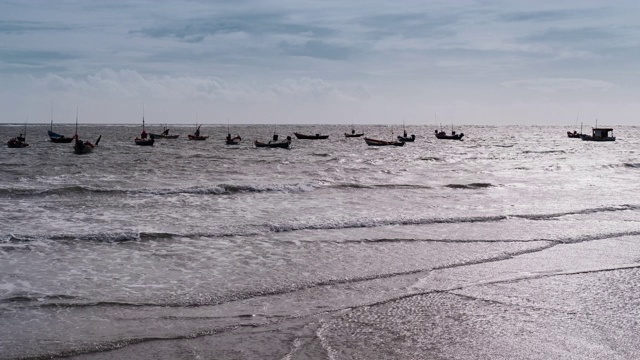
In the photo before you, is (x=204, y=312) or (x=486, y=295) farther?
(x=486, y=295)

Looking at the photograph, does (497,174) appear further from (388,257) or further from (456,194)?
(388,257)

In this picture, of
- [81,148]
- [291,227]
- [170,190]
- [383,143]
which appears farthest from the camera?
[383,143]

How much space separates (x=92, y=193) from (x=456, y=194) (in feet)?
50.2

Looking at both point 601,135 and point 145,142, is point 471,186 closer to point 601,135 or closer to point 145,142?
point 145,142

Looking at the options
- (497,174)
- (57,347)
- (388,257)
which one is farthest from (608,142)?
(57,347)

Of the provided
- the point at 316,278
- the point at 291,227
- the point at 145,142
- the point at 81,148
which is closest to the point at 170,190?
the point at 291,227

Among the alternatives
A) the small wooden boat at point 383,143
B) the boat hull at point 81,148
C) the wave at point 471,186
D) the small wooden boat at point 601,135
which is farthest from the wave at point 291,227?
the small wooden boat at point 601,135

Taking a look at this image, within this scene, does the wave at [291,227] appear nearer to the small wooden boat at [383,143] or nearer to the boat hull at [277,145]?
the boat hull at [277,145]

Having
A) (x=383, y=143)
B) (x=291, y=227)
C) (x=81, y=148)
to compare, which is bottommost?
(x=291, y=227)

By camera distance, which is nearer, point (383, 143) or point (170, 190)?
point (170, 190)

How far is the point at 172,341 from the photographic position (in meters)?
→ 7.19

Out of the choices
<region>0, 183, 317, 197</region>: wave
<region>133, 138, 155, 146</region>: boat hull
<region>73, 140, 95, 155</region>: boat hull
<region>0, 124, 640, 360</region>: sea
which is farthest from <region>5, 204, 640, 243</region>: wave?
<region>133, 138, 155, 146</region>: boat hull

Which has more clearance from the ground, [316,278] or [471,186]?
[471,186]

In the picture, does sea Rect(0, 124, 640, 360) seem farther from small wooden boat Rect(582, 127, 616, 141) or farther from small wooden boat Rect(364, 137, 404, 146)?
small wooden boat Rect(582, 127, 616, 141)
